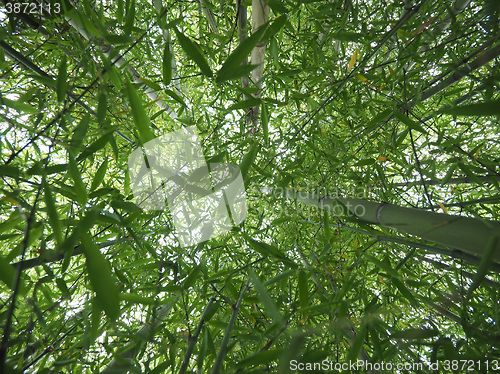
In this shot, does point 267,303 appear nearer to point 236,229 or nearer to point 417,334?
point 417,334

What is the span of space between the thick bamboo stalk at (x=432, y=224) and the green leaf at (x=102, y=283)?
2.01ft

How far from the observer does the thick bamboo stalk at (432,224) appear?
0.59 metres

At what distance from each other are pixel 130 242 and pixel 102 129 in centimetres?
54

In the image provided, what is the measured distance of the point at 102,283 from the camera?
18.1 inches

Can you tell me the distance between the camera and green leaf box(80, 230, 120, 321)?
45 centimetres

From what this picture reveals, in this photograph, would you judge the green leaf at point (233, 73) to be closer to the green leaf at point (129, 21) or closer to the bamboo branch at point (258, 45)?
the bamboo branch at point (258, 45)

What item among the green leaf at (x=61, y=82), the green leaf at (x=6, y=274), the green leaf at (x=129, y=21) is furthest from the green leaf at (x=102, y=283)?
the green leaf at (x=129, y=21)

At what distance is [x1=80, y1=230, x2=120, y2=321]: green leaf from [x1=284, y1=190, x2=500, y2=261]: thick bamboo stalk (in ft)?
2.01

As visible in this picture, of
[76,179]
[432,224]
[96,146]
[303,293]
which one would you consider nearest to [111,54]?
[96,146]

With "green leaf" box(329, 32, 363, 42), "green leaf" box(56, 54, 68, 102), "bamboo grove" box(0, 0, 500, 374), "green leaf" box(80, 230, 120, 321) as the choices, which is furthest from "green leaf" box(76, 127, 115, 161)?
"green leaf" box(329, 32, 363, 42)

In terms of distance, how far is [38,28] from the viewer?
1.25 metres

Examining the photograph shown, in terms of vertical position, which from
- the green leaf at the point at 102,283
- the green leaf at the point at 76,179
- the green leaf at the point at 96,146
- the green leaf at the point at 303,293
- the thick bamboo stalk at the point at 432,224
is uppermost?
the green leaf at the point at 96,146

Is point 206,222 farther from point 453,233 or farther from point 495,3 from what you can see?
point 495,3

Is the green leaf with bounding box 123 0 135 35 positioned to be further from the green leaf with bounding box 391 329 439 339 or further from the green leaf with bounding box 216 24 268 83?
the green leaf with bounding box 391 329 439 339
